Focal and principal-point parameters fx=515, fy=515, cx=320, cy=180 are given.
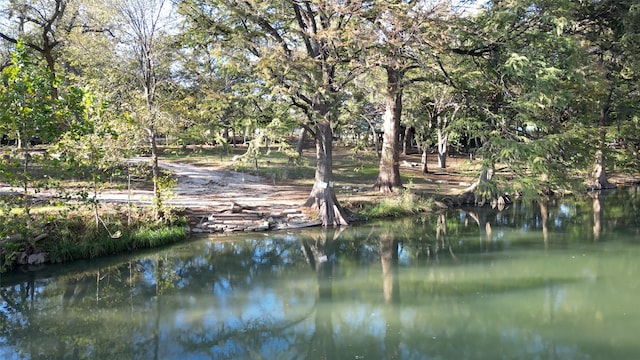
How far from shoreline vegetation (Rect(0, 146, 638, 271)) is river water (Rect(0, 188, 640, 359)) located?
0.50m

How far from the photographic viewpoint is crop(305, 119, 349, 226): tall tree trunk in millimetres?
17641

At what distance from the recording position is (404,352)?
7.45 meters

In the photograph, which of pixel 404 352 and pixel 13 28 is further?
pixel 13 28

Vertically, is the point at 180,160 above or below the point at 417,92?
below

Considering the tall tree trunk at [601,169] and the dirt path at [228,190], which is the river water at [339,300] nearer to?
the dirt path at [228,190]

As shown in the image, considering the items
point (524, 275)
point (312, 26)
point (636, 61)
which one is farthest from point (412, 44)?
point (636, 61)

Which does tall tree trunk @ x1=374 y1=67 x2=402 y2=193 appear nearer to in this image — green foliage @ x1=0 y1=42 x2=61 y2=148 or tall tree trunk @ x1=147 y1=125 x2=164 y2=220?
tall tree trunk @ x1=147 y1=125 x2=164 y2=220

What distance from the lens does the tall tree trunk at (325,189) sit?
1764 centimetres

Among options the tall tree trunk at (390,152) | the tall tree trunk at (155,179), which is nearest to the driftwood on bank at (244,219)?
the tall tree trunk at (155,179)

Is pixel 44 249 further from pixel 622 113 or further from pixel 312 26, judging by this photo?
pixel 622 113

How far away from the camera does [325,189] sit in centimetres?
1781

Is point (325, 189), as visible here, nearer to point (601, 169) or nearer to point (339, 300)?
point (339, 300)

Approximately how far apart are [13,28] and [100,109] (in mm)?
13720

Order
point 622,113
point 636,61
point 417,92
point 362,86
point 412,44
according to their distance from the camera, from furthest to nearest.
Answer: point 622,113, point 417,92, point 636,61, point 362,86, point 412,44
